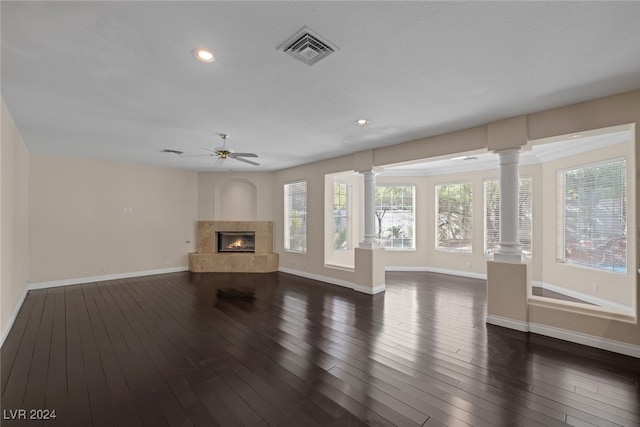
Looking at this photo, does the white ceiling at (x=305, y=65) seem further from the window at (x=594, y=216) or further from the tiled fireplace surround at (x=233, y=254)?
the tiled fireplace surround at (x=233, y=254)

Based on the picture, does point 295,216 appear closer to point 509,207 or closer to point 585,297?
point 509,207

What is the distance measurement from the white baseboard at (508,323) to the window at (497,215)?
2812 mm

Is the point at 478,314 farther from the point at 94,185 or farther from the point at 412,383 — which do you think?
the point at 94,185

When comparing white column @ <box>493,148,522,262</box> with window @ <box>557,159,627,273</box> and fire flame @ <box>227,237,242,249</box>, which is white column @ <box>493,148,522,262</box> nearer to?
window @ <box>557,159,627,273</box>

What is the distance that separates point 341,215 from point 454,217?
9.58ft

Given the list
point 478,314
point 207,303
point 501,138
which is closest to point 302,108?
point 501,138

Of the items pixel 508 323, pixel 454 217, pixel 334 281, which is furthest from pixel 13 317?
pixel 454 217

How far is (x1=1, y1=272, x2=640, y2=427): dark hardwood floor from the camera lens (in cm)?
202

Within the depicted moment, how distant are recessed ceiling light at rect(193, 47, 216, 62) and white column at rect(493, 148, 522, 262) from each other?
370 centimetres

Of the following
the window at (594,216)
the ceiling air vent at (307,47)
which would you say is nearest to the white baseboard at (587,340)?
the window at (594,216)

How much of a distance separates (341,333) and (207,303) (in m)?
2.48

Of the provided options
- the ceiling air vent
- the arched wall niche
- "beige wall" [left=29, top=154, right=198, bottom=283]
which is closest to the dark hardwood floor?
"beige wall" [left=29, top=154, right=198, bottom=283]

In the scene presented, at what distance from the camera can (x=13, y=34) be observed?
6.24 ft

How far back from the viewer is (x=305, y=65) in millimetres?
2320
